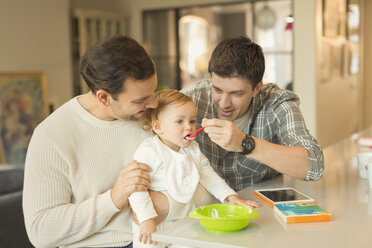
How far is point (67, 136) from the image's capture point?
1649 mm

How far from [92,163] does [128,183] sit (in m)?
0.20

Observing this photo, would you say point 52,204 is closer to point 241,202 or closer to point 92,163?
point 92,163

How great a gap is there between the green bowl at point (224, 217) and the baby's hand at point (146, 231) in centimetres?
25

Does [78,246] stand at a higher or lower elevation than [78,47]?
lower

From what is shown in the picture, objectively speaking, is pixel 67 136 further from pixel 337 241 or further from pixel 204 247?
pixel 337 241

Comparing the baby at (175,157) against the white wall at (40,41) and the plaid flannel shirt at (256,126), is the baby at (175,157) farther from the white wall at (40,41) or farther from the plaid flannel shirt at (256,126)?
the white wall at (40,41)

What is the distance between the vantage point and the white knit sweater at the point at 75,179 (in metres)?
1.58

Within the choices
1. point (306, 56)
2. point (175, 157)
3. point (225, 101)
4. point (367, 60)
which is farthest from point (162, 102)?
point (367, 60)

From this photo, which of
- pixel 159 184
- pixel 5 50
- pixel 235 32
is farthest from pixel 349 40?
pixel 159 184

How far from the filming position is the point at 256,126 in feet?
7.04

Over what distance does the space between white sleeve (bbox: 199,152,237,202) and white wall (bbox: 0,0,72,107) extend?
376cm

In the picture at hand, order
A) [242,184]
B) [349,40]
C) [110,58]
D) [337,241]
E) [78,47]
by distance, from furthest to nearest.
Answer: [349,40], [78,47], [242,184], [110,58], [337,241]

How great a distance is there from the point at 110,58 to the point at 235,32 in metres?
10.2

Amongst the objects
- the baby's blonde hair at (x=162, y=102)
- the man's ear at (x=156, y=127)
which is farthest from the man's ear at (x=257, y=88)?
the man's ear at (x=156, y=127)
